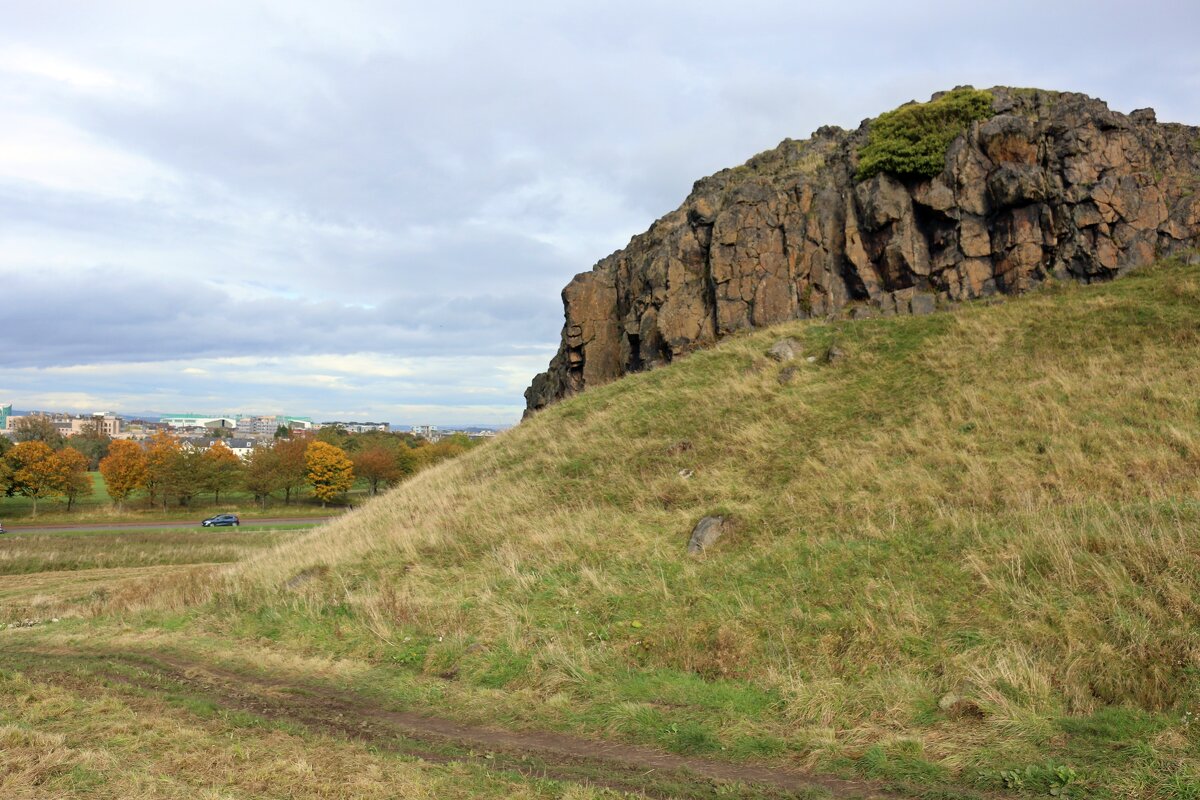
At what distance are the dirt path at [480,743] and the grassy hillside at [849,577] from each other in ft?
1.12

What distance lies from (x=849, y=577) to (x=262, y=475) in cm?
7226

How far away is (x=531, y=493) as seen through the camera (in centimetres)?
1831

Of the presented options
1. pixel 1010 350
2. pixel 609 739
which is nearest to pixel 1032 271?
pixel 1010 350

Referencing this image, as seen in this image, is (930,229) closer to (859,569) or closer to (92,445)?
(859,569)

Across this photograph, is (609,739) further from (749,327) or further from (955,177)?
(955,177)

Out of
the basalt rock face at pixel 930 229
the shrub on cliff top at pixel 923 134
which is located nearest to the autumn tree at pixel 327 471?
the basalt rock face at pixel 930 229

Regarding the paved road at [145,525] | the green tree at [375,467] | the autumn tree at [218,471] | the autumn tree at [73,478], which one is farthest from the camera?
the green tree at [375,467]

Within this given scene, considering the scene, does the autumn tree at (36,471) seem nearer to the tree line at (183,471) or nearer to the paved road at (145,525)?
the tree line at (183,471)

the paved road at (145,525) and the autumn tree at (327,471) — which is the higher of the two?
the autumn tree at (327,471)

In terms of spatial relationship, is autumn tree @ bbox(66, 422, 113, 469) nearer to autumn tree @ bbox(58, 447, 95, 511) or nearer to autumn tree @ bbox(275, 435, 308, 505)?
autumn tree @ bbox(58, 447, 95, 511)

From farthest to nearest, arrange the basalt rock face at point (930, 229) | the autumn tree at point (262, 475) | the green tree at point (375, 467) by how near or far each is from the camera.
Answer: the green tree at point (375, 467), the autumn tree at point (262, 475), the basalt rock face at point (930, 229)

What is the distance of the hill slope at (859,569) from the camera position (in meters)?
7.30

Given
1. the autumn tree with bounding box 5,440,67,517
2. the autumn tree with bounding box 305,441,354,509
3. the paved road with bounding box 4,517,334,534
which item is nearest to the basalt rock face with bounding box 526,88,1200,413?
the paved road with bounding box 4,517,334,534

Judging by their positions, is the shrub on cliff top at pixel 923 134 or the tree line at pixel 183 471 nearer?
the shrub on cliff top at pixel 923 134
